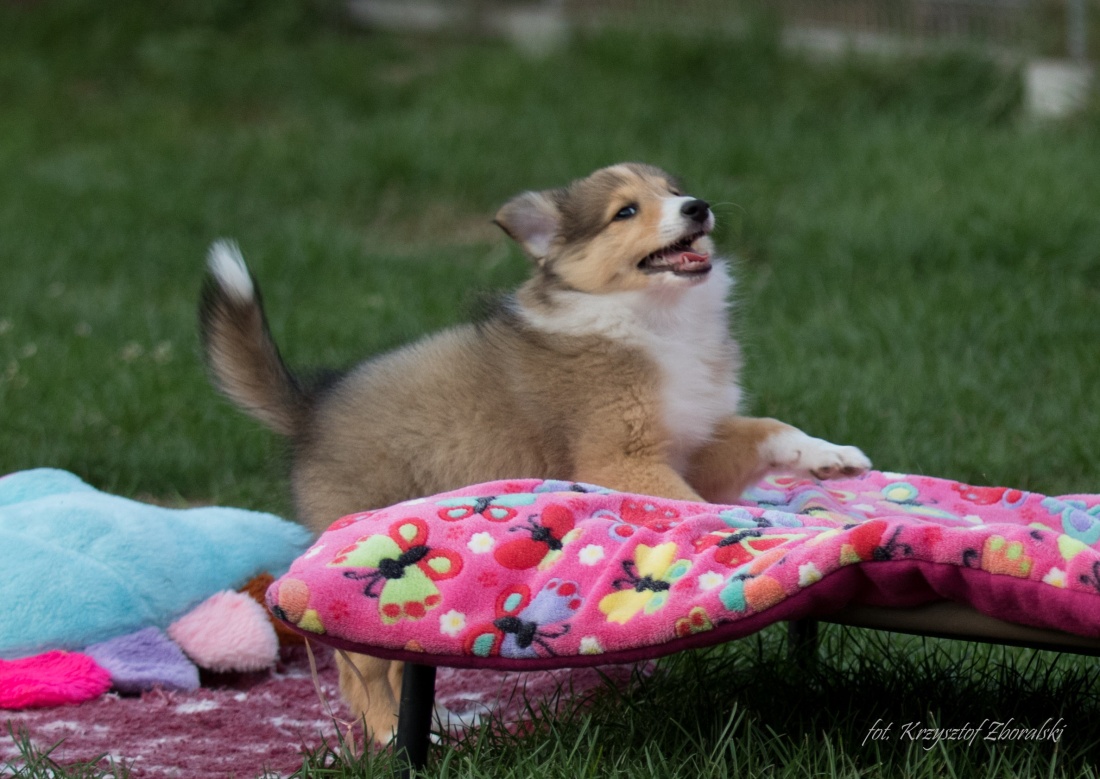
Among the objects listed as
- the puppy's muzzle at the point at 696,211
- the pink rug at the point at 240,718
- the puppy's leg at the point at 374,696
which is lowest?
the pink rug at the point at 240,718

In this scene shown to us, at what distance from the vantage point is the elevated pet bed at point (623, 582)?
220 cm

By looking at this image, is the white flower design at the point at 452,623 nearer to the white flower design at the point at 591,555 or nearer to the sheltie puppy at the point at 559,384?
the white flower design at the point at 591,555

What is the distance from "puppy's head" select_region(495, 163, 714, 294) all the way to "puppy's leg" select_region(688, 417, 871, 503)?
0.37 meters

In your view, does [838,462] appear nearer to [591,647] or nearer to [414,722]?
[591,647]

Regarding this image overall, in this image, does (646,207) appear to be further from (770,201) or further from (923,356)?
(770,201)

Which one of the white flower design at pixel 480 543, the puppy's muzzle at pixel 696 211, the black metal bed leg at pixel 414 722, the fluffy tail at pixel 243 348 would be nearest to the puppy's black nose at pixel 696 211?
the puppy's muzzle at pixel 696 211

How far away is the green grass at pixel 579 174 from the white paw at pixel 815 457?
0.38 meters

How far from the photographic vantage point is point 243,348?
3.33 m

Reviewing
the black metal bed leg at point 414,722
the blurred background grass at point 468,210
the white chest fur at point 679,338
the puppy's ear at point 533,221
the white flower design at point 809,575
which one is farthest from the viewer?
the blurred background grass at point 468,210

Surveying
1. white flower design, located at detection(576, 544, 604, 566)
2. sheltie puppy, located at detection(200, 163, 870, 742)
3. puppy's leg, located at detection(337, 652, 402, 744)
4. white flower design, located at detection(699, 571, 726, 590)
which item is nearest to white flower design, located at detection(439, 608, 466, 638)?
white flower design, located at detection(576, 544, 604, 566)

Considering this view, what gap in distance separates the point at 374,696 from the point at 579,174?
17.4 ft

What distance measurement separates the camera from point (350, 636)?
2.31 metres

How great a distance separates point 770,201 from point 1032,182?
1300mm

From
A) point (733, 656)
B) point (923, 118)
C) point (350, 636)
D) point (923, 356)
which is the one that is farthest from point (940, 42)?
point (350, 636)
